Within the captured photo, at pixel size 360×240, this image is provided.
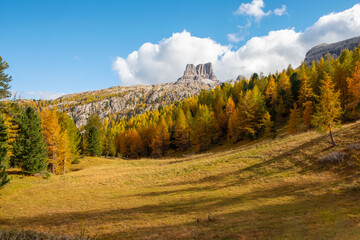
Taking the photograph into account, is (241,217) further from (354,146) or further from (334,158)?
(354,146)

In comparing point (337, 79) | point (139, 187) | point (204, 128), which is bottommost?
point (139, 187)

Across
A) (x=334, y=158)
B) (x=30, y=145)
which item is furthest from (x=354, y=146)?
(x=30, y=145)

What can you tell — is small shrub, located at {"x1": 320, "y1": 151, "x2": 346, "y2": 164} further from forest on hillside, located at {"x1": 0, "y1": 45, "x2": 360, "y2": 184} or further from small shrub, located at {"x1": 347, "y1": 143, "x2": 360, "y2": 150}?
forest on hillside, located at {"x1": 0, "y1": 45, "x2": 360, "y2": 184}

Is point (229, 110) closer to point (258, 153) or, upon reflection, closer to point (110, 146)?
point (258, 153)

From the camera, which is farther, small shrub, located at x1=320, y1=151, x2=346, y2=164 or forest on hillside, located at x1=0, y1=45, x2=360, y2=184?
forest on hillside, located at x1=0, y1=45, x2=360, y2=184

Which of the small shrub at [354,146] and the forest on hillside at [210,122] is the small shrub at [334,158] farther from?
the forest on hillside at [210,122]

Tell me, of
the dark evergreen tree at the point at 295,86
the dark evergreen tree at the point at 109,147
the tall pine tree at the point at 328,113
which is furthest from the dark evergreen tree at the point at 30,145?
the dark evergreen tree at the point at 295,86

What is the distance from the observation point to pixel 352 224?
10555 millimetres

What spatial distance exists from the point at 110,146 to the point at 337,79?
7339cm

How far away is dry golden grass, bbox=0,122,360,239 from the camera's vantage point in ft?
38.9

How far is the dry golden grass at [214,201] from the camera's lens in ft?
38.9

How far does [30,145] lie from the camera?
2784cm

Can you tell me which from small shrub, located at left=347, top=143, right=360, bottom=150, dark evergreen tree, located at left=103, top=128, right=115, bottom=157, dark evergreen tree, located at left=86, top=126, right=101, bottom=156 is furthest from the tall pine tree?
dark evergreen tree, located at left=103, top=128, right=115, bottom=157

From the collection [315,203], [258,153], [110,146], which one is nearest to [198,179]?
[258,153]
